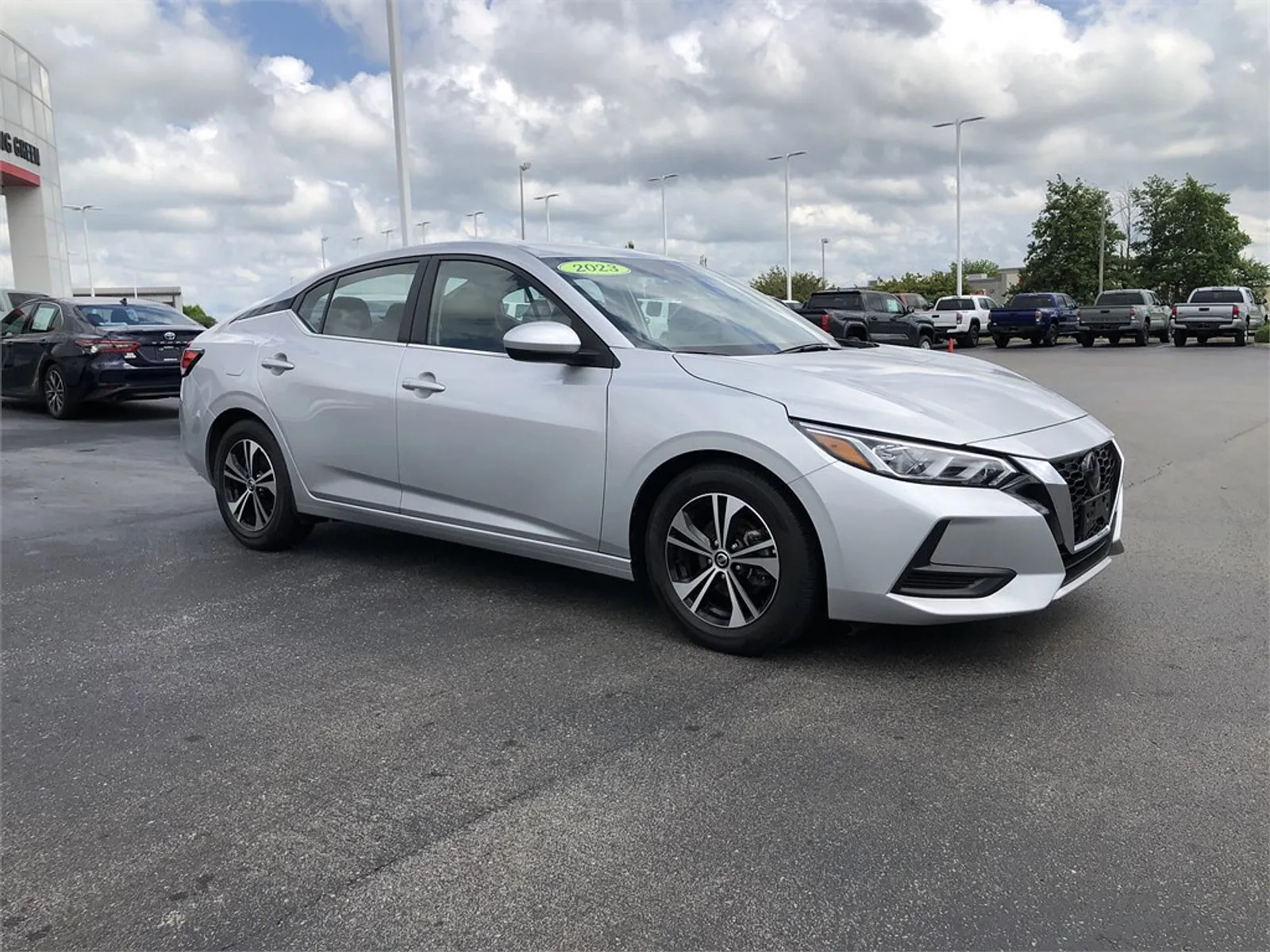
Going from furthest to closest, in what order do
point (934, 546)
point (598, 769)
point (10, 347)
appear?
1. point (10, 347)
2. point (934, 546)
3. point (598, 769)

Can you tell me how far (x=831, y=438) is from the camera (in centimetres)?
372

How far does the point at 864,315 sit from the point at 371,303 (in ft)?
82.0

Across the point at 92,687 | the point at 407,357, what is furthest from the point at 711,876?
the point at 407,357

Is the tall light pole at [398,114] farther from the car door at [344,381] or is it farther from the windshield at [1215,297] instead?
the windshield at [1215,297]

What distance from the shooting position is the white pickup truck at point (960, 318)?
1385 inches

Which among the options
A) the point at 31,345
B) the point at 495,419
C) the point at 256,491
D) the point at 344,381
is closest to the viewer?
the point at 495,419

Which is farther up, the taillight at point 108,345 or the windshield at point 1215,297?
the windshield at point 1215,297

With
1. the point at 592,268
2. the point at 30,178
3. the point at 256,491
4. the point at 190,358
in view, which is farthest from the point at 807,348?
the point at 30,178

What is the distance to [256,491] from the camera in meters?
5.73

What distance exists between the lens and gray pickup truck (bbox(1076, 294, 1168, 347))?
34.1m

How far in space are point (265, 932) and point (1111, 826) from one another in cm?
211

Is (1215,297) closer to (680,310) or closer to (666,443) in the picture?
(680,310)

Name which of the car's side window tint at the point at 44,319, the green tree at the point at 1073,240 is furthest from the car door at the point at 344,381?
the green tree at the point at 1073,240

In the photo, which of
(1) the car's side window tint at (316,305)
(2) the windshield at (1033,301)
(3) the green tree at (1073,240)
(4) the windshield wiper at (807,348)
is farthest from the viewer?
(3) the green tree at (1073,240)
